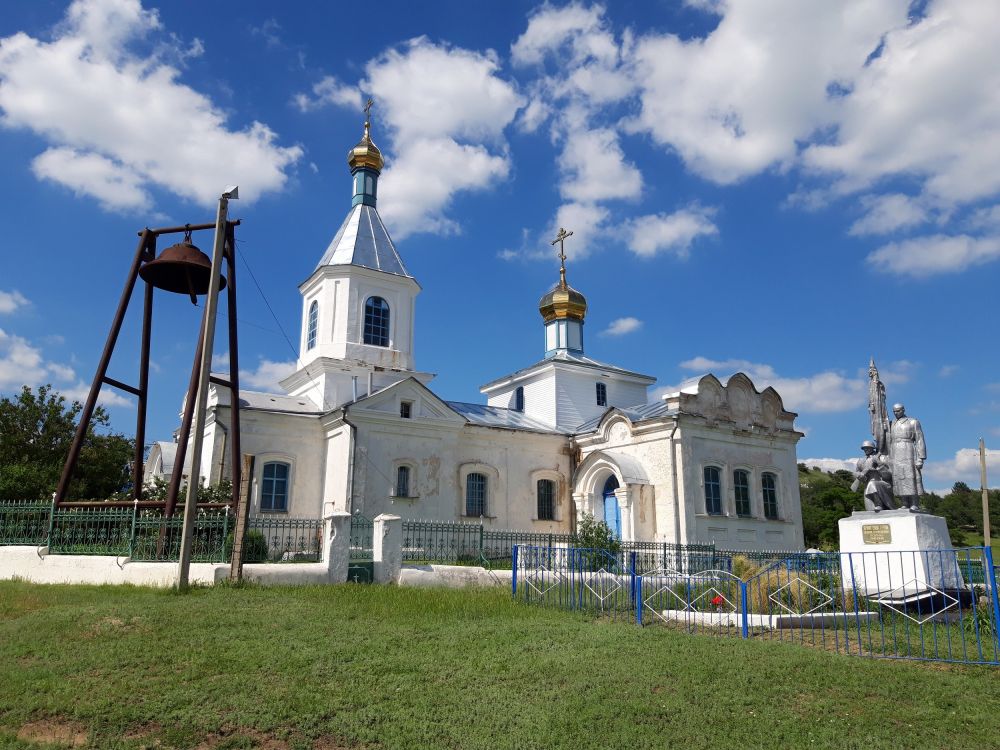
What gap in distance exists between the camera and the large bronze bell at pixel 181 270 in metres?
14.0

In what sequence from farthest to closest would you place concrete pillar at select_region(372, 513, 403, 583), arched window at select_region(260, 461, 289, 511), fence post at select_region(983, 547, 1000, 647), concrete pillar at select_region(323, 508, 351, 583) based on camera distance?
1. arched window at select_region(260, 461, 289, 511)
2. concrete pillar at select_region(372, 513, 403, 583)
3. concrete pillar at select_region(323, 508, 351, 583)
4. fence post at select_region(983, 547, 1000, 647)

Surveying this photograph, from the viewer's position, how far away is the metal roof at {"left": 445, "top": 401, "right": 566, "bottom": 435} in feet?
74.9

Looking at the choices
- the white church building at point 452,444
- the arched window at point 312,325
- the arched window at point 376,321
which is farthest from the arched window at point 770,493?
the arched window at point 312,325

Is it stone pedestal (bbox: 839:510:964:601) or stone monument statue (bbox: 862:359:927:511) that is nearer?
stone pedestal (bbox: 839:510:964:601)

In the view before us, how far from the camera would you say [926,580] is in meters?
11.8

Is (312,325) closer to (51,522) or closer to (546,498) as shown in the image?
(546,498)

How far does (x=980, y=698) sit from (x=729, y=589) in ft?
20.0

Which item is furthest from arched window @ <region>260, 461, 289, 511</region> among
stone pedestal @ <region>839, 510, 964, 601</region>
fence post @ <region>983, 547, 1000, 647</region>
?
fence post @ <region>983, 547, 1000, 647</region>

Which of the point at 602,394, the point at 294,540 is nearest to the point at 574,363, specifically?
the point at 602,394

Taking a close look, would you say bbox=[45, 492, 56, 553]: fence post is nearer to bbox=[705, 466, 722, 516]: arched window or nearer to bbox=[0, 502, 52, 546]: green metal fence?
bbox=[0, 502, 52, 546]: green metal fence

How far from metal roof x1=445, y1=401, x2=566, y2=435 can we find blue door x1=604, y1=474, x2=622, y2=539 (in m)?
2.23

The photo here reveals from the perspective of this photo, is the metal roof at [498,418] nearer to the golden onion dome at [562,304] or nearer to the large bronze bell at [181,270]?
the golden onion dome at [562,304]

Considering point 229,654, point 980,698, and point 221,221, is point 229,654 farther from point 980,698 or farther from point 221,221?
point 221,221

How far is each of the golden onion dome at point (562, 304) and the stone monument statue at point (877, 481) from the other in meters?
15.6
